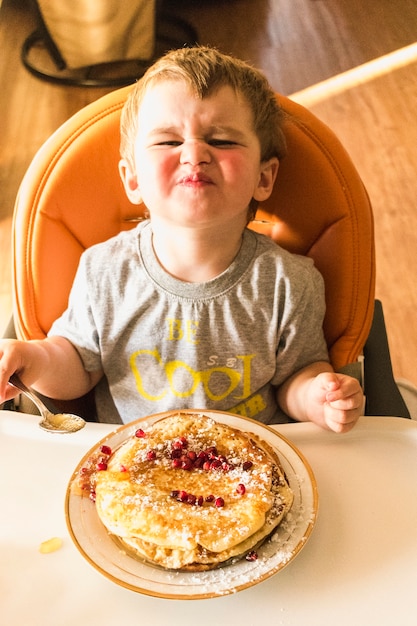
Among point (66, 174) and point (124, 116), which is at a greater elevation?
point (124, 116)

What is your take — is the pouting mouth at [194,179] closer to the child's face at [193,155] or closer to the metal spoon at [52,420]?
the child's face at [193,155]

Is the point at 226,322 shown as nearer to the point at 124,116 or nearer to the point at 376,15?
the point at 124,116

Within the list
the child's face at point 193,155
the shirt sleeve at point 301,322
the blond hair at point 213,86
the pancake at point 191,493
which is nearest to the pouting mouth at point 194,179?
the child's face at point 193,155

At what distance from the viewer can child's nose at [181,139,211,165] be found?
992 mm

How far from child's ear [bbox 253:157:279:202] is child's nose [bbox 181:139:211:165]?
6.3 inches

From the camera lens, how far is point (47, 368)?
1082 millimetres

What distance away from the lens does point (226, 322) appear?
1.13 meters

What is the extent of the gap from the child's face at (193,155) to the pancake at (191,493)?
317 mm

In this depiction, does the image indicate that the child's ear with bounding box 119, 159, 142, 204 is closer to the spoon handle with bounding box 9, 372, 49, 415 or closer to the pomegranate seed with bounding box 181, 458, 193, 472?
the spoon handle with bounding box 9, 372, 49, 415

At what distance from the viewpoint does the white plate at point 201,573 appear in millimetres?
764

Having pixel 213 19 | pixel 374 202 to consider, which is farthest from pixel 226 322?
pixel 213 19

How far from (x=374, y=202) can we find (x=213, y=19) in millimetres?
2039

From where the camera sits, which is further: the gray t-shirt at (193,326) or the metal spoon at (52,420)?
the gray t-shirt at (193,326)

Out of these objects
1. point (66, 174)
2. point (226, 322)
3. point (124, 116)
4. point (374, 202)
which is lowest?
point (374, 202)
